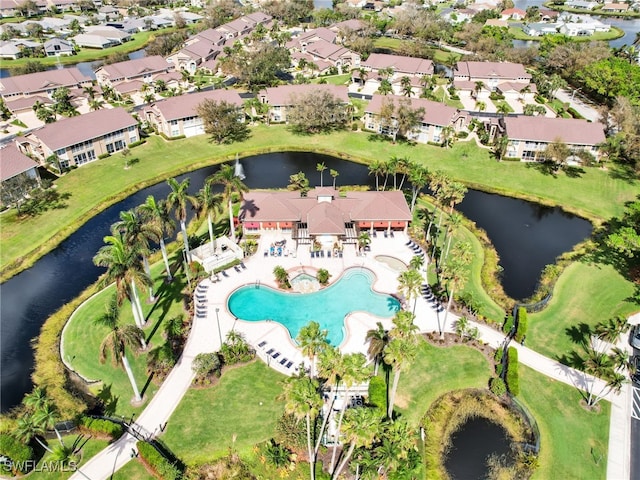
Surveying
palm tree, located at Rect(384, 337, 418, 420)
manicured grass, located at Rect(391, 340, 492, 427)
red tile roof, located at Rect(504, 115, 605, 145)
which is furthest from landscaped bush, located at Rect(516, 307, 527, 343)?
red tile roof, located at Rect(504, 115, 605, 145)

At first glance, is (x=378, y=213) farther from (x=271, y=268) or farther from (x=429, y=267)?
(x=271, y=268)

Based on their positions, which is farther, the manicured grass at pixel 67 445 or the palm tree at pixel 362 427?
the manicured grass at pixel 67 445

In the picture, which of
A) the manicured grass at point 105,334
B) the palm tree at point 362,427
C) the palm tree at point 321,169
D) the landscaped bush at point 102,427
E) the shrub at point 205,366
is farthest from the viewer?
the palm tree at point 321,169

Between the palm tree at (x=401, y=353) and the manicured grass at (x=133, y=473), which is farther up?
the palm tree at (x=401, y=353)

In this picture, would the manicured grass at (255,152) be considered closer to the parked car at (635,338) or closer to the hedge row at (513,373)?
the parked car at (635,338)

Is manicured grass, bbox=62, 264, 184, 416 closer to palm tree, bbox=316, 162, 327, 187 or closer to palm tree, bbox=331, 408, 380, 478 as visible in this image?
palm tree, bbox=331, 408, 380, 478

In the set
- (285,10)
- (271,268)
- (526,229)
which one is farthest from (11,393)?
(285,10)

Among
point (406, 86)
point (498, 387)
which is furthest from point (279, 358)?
point (406, 86)

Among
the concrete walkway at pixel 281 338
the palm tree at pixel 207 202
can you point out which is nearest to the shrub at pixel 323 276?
the concrete walkway at pixel 281 338
